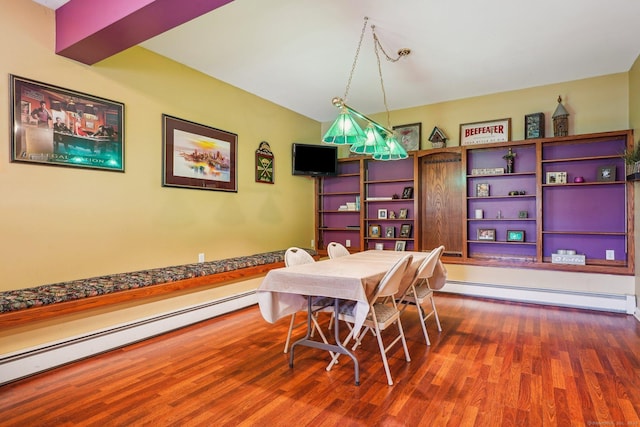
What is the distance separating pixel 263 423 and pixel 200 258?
2.49 metres

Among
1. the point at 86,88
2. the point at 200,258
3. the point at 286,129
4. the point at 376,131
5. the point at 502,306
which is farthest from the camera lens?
the point at 286,129

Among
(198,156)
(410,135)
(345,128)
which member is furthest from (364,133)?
(410,135)

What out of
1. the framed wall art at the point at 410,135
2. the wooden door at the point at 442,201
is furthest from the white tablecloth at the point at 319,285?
the framed wall art at the point at 410,135

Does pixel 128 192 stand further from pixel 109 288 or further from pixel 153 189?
pixel 109 288

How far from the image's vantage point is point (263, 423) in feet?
6.40

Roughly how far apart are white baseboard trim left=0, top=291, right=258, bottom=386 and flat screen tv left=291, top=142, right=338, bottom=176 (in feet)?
8.31

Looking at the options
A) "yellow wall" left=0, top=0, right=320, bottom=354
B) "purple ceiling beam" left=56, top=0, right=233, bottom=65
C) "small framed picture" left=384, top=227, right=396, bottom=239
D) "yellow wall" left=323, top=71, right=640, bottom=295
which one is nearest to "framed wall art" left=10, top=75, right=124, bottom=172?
"yellow wall" left=0, top=0, right=320, bottom=354

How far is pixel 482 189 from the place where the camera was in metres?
4.98

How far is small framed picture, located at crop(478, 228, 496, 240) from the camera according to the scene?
4926 millimetres

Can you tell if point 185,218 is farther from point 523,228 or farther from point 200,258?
point 523,228

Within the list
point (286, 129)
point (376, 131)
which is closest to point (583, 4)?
point (376, 131)

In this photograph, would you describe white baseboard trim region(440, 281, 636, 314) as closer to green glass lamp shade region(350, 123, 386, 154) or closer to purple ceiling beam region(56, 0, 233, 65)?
green glass lamp shade region(350, 123, 386, 154)

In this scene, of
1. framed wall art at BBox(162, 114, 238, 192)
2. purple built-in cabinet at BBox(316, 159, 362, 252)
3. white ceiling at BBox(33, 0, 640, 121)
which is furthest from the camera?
purple built-in cabinet at BBox(316, 159, 362, 252)

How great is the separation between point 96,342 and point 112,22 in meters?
2.52
